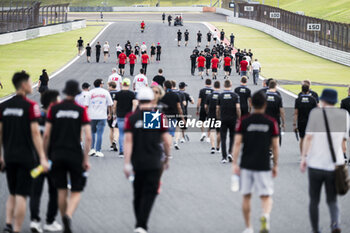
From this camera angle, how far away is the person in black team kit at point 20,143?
27.0 ft

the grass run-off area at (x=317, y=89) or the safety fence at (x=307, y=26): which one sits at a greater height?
the safety fence at (x=307, y=26)

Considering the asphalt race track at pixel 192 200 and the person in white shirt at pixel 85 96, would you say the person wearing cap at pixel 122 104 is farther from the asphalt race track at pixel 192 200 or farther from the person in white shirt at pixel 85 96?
the asphalt race track at pixel 192 200

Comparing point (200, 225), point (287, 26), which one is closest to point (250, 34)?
point (287, 26)

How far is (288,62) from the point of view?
47.0 meters

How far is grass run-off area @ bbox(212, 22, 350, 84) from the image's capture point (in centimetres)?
3794

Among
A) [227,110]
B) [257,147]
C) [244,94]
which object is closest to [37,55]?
[244,94]

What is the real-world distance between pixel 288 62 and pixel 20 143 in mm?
40351

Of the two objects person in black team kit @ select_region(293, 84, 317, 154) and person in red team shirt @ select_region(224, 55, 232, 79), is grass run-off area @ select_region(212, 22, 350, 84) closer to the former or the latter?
person in red team shirt @ select_region(224, 55, 232, 79)

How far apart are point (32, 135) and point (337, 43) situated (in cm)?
4397

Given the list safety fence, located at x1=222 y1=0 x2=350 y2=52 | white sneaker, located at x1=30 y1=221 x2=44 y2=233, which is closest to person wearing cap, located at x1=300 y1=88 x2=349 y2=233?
white sneaker, located at x1=30 y1=221 x2=44 y2=233

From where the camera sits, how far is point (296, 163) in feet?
46.7

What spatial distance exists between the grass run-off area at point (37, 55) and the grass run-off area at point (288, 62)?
1444cm

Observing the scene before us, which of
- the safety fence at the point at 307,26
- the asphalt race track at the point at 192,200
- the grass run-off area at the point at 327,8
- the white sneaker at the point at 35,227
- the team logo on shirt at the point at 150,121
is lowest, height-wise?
the asphalt race track at the point at 192,200

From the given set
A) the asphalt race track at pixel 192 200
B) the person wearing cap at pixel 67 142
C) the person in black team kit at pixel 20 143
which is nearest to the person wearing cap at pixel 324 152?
the asphalt race track at pixel 192 200
